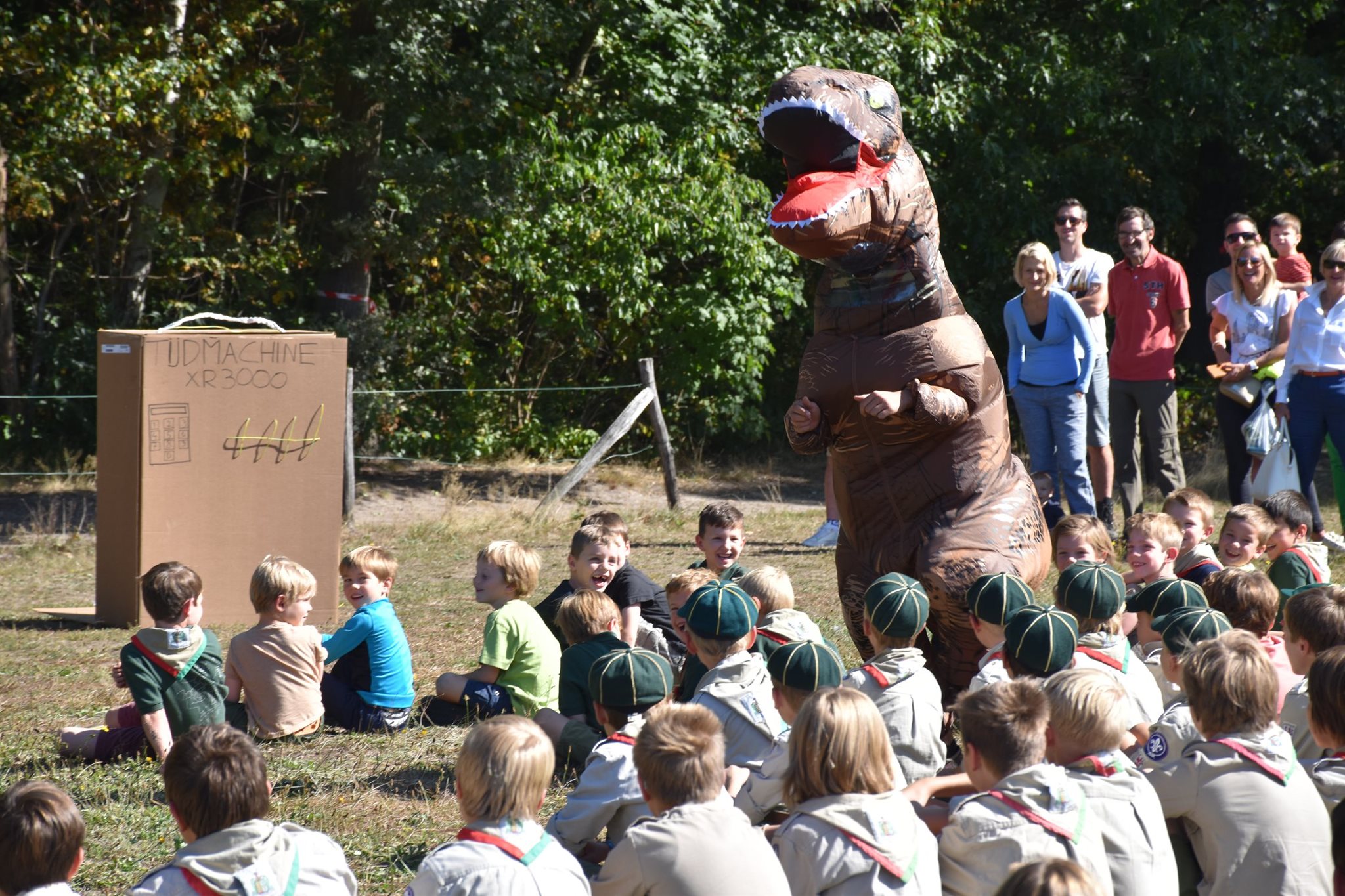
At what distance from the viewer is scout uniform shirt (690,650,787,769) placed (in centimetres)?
385

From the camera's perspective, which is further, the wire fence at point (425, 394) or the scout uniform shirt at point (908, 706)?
the wire fence at point (425, 394)

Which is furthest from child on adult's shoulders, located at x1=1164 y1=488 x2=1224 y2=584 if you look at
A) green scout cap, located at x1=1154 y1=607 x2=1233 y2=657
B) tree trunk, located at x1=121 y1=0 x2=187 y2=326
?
tree trunk, located at x1=121 y1=0 x2=187 y2=326

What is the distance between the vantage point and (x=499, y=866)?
2752mm

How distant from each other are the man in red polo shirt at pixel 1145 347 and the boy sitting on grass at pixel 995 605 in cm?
503

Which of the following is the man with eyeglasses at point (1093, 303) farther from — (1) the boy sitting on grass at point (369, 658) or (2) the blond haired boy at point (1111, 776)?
(2) the blond haired boy at point (1111, 776)

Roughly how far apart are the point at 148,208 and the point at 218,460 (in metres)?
5.72

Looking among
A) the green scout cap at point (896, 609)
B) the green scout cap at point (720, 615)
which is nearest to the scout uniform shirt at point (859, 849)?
the green scout cap at point (720, 615)

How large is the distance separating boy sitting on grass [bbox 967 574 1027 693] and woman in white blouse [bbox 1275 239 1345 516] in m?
4.16

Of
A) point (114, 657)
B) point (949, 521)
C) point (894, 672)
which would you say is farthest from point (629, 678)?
point (114, 657)

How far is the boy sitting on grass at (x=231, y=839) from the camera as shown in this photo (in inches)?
106

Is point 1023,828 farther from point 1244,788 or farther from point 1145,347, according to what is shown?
point 1145,347

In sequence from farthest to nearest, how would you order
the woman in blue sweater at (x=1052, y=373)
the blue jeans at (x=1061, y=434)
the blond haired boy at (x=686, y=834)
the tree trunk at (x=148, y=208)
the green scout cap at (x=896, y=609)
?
1. the tree trunk at (x=148, y=208)
2. the blue jeans at (x=1061, y=434)
3. the woman in blue sweater at (x=1052, y=373)
4. the green scout cap at (x=896, y=609)
5. the blond haired boy at (x=686, y=834)

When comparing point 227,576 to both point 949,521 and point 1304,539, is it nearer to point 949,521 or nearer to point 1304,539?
point 949,521

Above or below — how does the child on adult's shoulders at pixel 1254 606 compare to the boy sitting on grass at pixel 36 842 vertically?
above
